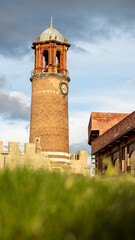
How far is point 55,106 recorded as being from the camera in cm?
5428

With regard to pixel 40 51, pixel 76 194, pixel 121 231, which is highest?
pixel 40 51

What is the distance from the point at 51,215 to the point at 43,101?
49186 millimetres

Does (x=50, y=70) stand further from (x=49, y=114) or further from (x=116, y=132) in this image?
(x=116, y=132)

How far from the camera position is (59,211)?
17.7ft

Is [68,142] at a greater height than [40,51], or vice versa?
[40,51]

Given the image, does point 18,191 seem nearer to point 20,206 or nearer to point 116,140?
point 20,206

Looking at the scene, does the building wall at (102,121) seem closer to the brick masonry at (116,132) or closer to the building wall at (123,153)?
the brick masonry at (116,132)

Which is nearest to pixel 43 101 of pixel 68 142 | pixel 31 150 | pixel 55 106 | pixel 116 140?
pixel 55 106

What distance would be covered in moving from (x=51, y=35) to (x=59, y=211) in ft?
175

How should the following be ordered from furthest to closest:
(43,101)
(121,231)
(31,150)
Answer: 1. (43,101)
2. (31,150)
3. (121,231)

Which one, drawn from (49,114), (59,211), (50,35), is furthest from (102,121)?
(59,211)

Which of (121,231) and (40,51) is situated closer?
(121,231)

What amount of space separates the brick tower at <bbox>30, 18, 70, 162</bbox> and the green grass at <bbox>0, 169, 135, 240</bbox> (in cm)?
4483

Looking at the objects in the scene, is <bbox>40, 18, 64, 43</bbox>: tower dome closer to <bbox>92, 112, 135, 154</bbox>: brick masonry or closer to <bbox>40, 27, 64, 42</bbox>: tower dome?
<bbox>40, 27, 64, 42</bbox>: tower dome
